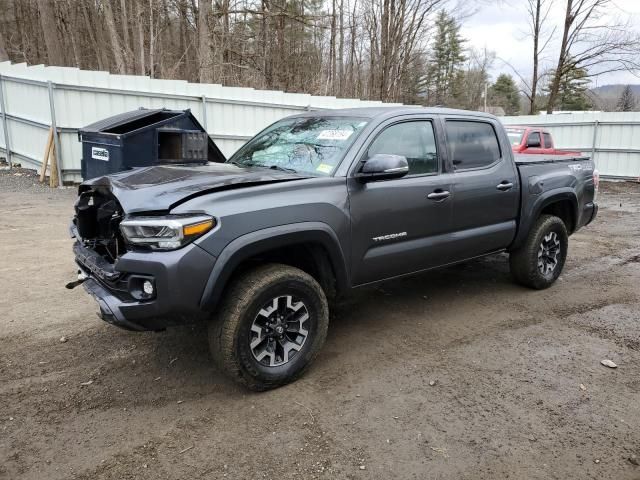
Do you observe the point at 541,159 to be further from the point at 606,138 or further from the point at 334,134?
the point at 606,138

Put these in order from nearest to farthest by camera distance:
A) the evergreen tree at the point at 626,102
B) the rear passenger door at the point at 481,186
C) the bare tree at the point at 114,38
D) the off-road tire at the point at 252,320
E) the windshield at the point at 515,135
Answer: the off-road tire at the point at 252,320
the rear passenger door at the point at 481,186
the windshield at the point at 515,135
the bare tree at the point at 114,38
the evergreen tree at the point at 626,102

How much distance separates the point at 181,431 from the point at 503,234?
3.51 m

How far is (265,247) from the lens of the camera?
3102 mm

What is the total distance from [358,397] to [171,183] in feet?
6.13

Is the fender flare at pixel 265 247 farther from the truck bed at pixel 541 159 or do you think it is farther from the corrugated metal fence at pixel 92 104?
the corrugated metal fence at pixel 92 104

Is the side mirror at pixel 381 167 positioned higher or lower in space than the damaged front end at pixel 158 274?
higher

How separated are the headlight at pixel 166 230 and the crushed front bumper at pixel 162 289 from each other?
55 millimetres

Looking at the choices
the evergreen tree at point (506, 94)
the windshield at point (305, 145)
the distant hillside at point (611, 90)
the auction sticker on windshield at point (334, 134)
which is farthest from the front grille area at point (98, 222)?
the evergreen tree at point (506, 94)

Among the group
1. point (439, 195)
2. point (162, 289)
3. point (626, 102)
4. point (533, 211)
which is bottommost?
point (162, 289)

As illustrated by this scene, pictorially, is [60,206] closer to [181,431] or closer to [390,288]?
[390,288]

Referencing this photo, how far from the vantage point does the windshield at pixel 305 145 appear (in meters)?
3.76

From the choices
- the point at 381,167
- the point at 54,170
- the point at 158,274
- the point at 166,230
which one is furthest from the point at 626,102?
the point at 158,274

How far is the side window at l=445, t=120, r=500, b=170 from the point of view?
14.7 feet

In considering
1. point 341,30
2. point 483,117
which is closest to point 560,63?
point 341,30
